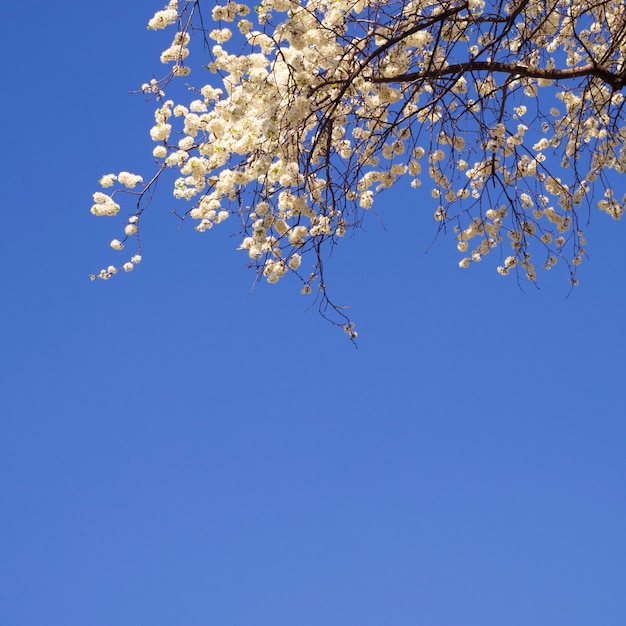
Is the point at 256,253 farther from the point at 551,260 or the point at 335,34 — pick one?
the point at 551,260

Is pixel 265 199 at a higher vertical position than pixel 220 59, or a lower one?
lower

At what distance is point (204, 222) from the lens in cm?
505

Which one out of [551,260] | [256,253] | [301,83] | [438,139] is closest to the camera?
[301,83]

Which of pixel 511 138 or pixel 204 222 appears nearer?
pixel 204 222

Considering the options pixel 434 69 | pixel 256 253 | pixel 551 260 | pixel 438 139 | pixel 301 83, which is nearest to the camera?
pixel 301 83

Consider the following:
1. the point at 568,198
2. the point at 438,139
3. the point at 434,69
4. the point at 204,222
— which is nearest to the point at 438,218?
the point at 438,139

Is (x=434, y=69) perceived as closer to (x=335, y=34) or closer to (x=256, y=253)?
(x=335, y=34)

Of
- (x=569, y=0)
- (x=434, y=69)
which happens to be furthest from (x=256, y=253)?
(x=569, y=0)

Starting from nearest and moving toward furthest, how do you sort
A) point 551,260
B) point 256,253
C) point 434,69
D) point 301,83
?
point 301,83, point 434,69, point 256,253, point 551,260

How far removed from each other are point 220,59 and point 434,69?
124cm

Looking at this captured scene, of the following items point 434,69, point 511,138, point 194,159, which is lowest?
point 194,159

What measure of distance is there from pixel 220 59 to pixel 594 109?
8.74 ft

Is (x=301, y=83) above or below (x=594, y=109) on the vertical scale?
below

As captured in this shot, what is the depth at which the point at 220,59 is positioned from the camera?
15.6 feet
